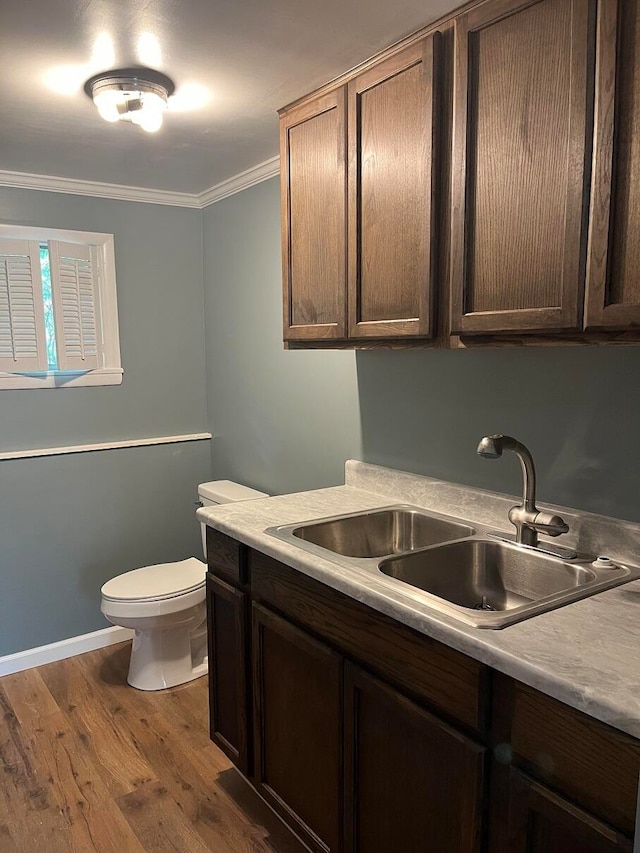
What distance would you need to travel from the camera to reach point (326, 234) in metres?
1.95

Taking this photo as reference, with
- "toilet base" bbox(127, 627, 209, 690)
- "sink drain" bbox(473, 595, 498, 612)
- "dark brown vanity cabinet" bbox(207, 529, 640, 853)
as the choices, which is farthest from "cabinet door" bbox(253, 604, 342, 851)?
"toilet base" bbox(127, 627, 209, 690)

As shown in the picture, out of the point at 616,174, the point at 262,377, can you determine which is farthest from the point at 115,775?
the point at 616,174

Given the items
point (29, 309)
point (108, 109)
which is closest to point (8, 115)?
point (108, 109)

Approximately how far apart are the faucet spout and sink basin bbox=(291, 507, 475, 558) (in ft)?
0.72

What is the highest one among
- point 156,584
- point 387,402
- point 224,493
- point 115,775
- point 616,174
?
point 616,174

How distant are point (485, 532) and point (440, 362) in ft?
1.86

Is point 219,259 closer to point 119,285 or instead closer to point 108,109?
point 119,285

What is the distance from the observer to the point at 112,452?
3211 millimetres

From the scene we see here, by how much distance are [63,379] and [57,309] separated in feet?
1.06

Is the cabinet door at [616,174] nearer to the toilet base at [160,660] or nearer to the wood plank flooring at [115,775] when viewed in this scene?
the wood plank flooring at [115,775]

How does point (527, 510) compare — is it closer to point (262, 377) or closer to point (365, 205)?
point (365, 205)

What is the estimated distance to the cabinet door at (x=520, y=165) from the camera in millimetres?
1277

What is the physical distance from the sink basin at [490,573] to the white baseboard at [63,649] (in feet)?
6.99

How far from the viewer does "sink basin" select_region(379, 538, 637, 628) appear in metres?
1.57
